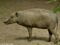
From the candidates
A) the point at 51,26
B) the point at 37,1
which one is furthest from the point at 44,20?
the point at 37,1

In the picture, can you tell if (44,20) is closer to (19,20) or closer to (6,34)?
(19,20)

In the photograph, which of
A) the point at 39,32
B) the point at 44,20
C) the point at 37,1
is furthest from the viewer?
the point at 37,1

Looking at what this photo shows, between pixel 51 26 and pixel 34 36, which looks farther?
pixel 34 36

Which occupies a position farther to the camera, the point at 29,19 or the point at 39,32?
the point at 39,32

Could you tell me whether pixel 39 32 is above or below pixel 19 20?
below

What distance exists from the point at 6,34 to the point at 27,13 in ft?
4.67

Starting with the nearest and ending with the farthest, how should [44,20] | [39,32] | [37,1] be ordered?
[44,20]
[39,32]
[37,1]

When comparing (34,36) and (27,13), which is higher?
(27,13)

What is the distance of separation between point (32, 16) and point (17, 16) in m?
0.44

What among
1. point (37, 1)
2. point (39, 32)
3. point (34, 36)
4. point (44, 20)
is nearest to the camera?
point (44, 20)

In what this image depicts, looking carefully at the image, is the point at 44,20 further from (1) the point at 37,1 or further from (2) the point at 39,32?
(1) the point at 37,1

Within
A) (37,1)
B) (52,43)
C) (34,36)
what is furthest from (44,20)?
(37,1)

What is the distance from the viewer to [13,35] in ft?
21.9

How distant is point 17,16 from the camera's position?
5.80 metres
